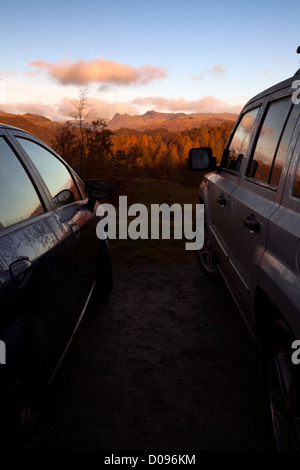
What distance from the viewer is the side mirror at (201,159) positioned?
428 centimetres

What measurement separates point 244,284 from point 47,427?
163 centimetres

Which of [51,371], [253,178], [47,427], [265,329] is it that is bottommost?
[47,427]

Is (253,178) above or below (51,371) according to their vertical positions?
above

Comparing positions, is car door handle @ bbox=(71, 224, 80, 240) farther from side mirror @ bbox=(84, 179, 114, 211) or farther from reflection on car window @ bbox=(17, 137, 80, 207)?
side mirror @ bbox=(84, 179, 114, 211)

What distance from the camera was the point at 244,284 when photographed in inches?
105

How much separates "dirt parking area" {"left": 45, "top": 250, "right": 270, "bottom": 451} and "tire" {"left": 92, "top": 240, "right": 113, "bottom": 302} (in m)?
0.13

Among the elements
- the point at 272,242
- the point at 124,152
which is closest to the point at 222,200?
the point at 272,242

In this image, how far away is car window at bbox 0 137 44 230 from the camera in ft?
6.17

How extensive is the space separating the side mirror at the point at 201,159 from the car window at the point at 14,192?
91.5 inches

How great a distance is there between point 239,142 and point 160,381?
2389mm

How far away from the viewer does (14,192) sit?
205 cm
